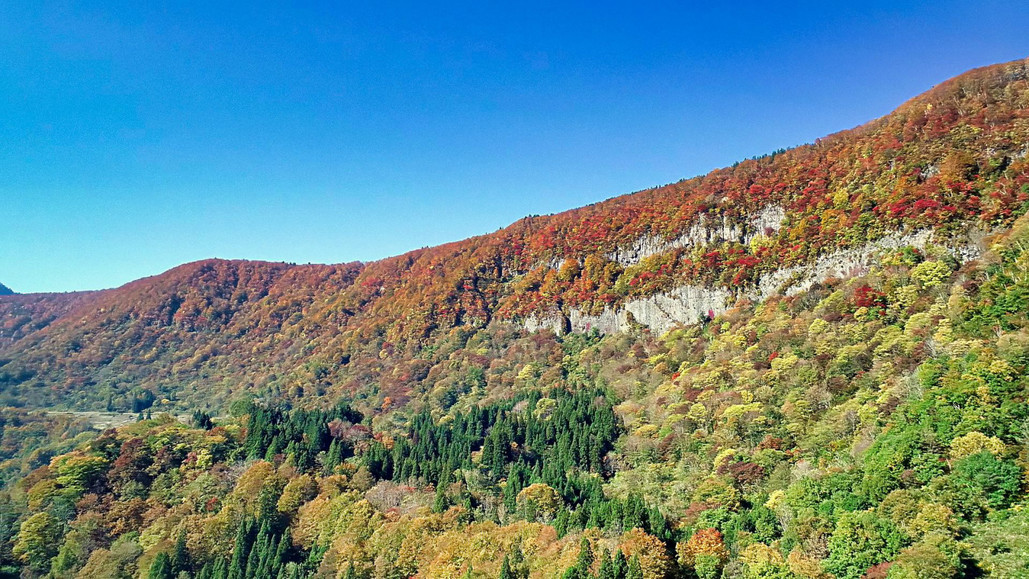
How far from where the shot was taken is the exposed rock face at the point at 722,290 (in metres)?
95.6

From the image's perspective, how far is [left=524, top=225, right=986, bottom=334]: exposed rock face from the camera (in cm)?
9562

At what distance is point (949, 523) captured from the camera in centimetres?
4184

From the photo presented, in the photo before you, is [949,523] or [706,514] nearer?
[949,523]

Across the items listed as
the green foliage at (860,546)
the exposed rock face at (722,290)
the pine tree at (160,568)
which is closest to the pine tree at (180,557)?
the pine tree at (160,568)

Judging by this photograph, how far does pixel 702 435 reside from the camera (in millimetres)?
79188

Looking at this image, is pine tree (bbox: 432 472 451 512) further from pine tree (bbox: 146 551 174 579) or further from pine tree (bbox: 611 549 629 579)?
pine tree (bbox: 146 551 174 579)

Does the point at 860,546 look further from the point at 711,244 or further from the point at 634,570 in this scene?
the point at 711,244

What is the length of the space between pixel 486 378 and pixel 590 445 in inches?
2352

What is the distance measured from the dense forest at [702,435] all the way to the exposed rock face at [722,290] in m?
0.71

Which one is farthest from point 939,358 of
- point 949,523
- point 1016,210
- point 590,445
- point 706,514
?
point 590,445

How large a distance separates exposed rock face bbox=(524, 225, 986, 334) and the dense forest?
715 mm

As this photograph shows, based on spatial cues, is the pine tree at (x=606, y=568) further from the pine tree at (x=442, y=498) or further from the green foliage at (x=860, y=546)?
the pine tree at (x=442, y=498)

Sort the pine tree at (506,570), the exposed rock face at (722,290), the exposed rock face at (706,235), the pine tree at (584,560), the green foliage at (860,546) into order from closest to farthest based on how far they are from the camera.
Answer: the green foliage at (860,546) < the pine tree at (584,560) < the pine tree at (506,570) < the exposed rock face at (722,290) < the exposed rock face at (706,235)

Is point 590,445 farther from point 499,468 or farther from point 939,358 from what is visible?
point 939,358
